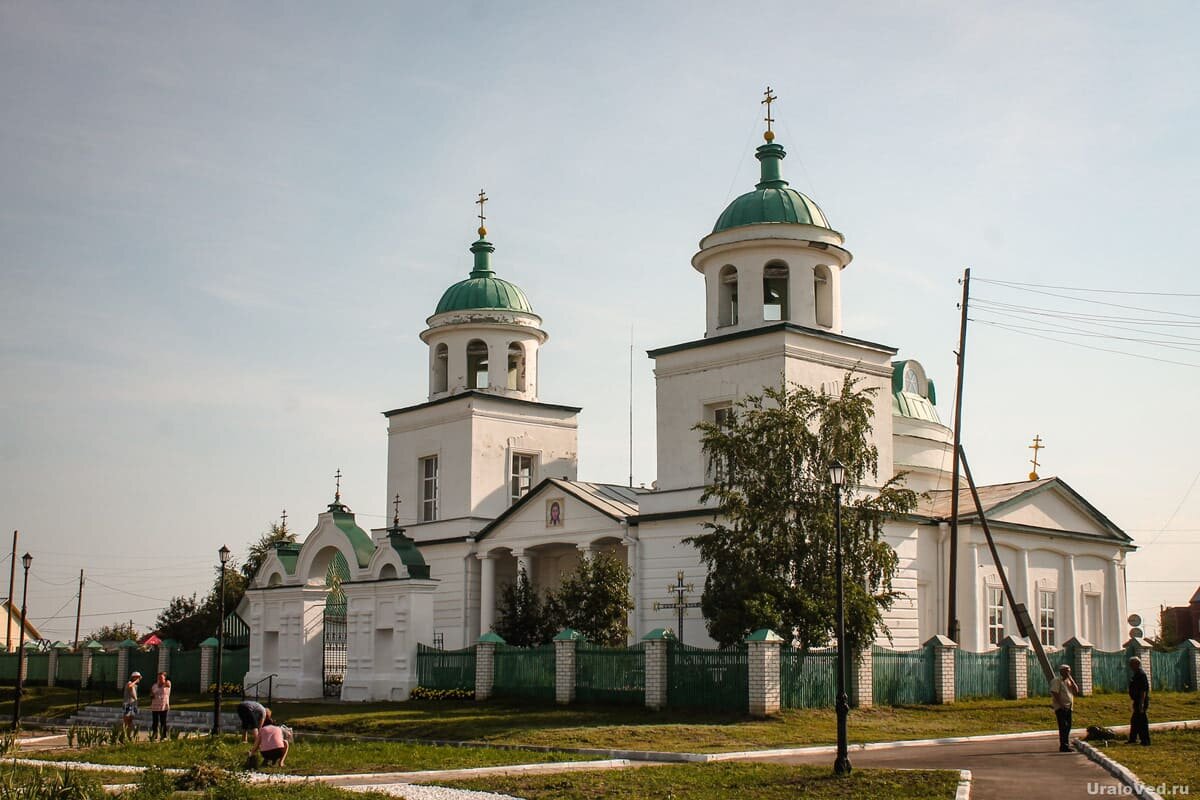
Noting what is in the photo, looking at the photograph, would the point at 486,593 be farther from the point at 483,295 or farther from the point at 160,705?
the point at 160,705

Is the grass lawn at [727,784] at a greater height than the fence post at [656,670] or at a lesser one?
lesser

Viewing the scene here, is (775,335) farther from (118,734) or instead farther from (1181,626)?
(1181,626)

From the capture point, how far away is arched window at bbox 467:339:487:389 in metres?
41.4

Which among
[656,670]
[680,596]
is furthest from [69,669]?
[656,670]

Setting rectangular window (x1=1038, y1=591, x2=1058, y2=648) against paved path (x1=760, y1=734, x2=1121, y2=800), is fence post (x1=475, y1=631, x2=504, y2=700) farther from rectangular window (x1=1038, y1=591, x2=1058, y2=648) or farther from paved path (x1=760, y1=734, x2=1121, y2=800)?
rectangular window (x1=1038, y1=591, x2=1058, y2=648)

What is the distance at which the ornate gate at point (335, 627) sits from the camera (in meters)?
34.8

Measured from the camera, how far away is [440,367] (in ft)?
138

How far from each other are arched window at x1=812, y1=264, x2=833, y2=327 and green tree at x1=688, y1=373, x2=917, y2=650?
604 cm

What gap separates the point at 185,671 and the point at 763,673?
66.9ft

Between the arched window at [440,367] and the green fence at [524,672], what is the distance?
43.5 feet

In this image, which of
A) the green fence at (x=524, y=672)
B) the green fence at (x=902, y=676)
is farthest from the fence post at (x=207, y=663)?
the green fence at (x=902, y=676)

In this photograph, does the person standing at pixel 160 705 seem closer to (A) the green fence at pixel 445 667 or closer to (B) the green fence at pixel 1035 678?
(A) the green fence at pixel 445 667

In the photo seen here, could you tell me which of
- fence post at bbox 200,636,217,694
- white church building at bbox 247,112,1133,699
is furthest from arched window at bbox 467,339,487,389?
fence post at bbox 200,636,217,694

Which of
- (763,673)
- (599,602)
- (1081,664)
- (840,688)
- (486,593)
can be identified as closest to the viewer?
(840,688)
